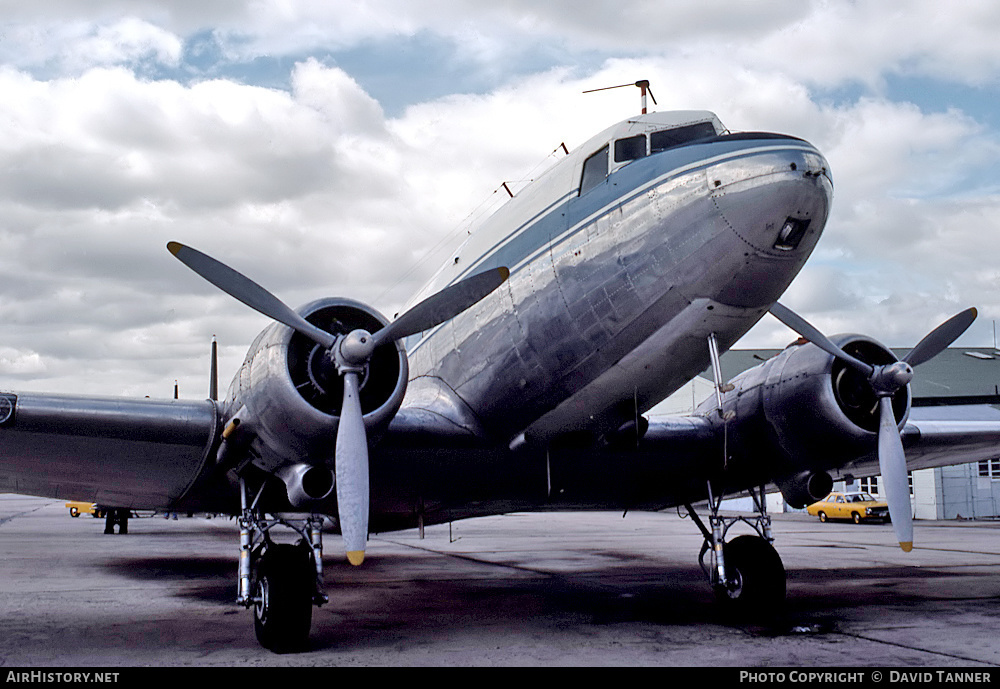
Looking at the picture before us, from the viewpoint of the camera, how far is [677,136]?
25.7 feet

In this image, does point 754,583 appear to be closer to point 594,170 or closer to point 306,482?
point 594,170

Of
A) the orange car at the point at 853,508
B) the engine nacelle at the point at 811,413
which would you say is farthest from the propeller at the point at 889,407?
the orange car at the point at 853,508

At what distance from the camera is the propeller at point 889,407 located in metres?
8.61

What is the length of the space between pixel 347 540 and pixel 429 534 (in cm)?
2107

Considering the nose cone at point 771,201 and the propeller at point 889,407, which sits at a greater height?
the nose cone at point 771,201

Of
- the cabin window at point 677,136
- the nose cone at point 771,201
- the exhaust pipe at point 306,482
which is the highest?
the cabin window at point 677,136

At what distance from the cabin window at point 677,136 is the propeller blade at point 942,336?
11.5ft

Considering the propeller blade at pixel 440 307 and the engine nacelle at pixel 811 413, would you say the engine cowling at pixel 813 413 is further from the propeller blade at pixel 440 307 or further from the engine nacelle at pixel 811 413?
the propeller blade at pixel 440 307

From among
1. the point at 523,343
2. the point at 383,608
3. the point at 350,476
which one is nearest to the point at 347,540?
the point at 350,476

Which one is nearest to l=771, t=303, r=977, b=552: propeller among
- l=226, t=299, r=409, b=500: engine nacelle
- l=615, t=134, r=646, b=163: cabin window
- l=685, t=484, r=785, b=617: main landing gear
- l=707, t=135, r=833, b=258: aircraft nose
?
l=685, t=484, r=785, b=617: main landing gear

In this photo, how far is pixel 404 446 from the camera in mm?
8336

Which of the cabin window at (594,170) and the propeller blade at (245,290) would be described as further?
the cabin window at (594,170)

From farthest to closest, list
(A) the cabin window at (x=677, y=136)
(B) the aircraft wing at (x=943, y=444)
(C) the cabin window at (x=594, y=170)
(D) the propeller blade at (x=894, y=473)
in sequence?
(B) the aircraft wing at (x=943, y=444) → (D) the propeller blade at (x=894, y=473) → (C) the cabin window at (x=594, y=170) → (A) the cabin window at (x=677, y=136)
